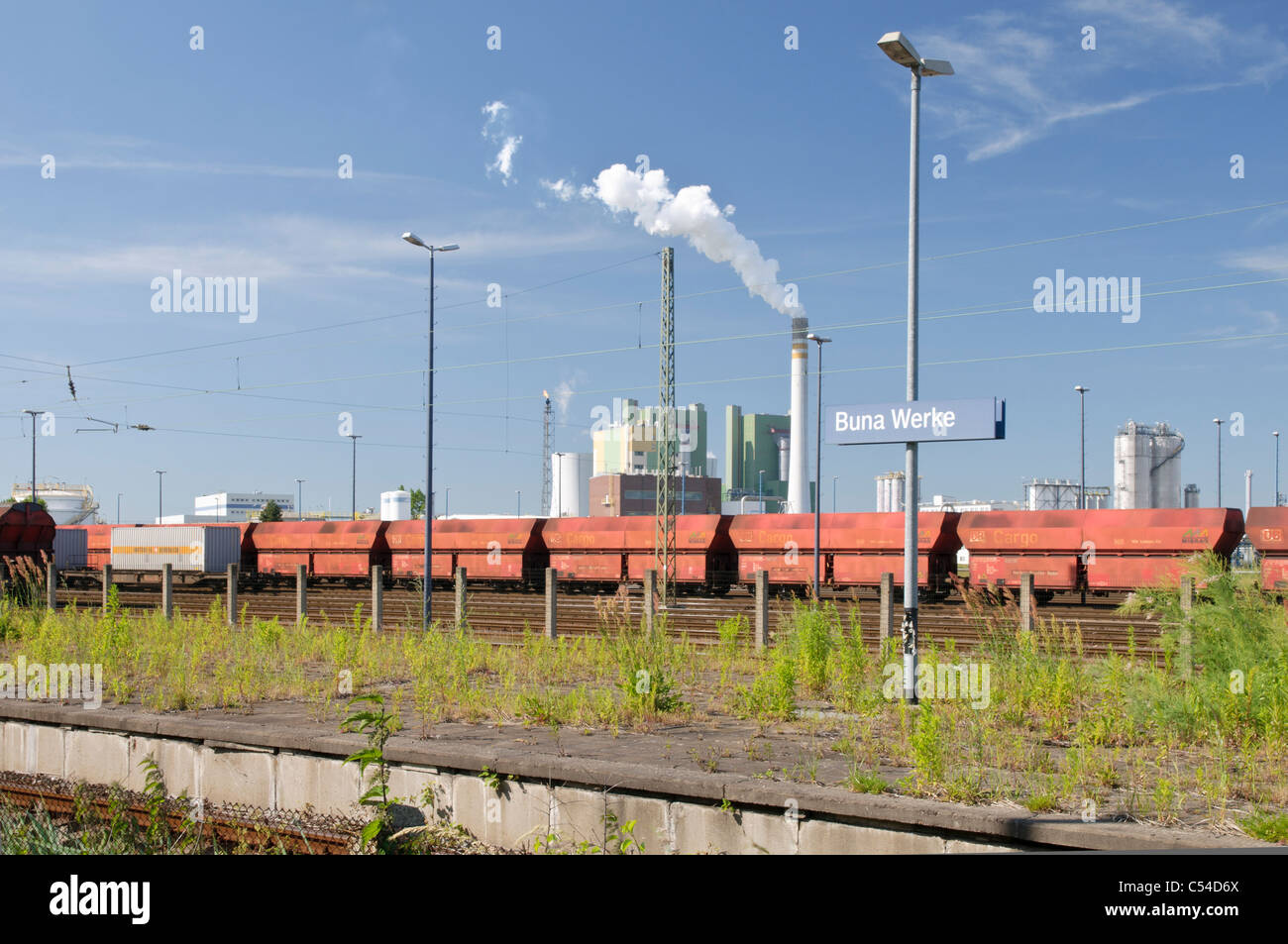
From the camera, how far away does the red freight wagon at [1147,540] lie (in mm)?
23000

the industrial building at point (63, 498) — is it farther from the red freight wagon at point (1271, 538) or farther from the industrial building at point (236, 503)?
the red freight wagon at point (1271, 538)

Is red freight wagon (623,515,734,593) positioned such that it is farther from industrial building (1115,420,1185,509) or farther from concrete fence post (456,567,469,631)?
industrial building (1115,420,1185,509)

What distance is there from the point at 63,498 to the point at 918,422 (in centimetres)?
11473

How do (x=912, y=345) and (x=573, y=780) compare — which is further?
(x=912, y=345)

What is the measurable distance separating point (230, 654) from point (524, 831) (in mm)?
8401

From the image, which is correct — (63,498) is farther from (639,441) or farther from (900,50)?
(900,50)

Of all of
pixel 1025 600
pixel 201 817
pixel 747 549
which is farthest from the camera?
pixel 747 549

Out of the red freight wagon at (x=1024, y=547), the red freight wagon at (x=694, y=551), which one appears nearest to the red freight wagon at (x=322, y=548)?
the red freight wagon at (x=694, y=551)

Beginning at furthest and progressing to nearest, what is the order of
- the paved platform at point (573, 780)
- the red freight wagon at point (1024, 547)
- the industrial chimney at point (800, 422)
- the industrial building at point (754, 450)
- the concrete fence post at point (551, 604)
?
the industrial building at point (754, 450), the industrial chimney at point (800, 422), the red freight wagon at point (1024, 547), the concrete fence post at point (551, 604), the paved platform at point (573, 780)

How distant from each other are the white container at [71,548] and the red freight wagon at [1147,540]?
37.1 meters

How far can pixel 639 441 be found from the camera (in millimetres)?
125125

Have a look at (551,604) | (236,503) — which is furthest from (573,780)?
(236,503)
